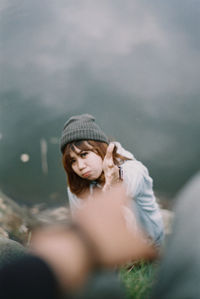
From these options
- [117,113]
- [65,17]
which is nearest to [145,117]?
[117,113]

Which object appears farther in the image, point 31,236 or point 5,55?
point 5,55

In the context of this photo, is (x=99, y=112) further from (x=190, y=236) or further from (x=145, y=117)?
(x=190, y=236)

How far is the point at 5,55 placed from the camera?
1105 mm

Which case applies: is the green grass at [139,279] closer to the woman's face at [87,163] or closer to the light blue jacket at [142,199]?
the light blue jacket at [142,199]

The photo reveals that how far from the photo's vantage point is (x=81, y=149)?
36.7 inches

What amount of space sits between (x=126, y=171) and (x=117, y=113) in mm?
184

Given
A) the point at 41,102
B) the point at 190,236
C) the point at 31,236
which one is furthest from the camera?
the point at 41,102

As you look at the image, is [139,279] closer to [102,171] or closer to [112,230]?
[112,230]

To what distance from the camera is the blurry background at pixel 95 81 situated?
1.02 meters

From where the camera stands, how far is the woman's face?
935 millimetres

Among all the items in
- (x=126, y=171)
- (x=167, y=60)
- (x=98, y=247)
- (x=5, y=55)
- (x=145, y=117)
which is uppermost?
(x=5, y=55)

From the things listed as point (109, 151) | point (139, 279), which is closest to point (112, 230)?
point (139, 279)

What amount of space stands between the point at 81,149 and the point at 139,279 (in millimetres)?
333

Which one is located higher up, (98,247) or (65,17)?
(65,17)
